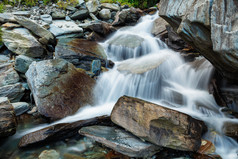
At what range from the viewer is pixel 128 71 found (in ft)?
21.4

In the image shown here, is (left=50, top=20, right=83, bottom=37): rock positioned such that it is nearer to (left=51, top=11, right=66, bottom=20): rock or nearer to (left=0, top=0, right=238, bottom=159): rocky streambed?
(left=0, top=0, right=238, bottom=159): rocky streambed

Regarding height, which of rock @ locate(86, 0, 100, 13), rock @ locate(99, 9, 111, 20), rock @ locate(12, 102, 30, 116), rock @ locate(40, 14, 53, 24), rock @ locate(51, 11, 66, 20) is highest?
rock @ locate(86, 0, 100, 13)

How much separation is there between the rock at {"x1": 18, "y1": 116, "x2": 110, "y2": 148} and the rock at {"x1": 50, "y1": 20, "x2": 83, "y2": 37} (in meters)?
5.54

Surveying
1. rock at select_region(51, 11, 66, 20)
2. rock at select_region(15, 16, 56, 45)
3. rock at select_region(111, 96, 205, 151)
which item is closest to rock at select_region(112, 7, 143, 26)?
rock at select_region(51, 11, 66, 20)

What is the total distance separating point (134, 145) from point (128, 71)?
3.52m

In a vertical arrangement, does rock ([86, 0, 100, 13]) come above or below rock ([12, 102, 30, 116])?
above

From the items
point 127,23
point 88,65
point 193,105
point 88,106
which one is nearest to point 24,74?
point 88,65

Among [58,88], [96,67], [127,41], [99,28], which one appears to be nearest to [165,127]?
[58,88]

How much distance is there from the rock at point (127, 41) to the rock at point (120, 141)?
5404 mm

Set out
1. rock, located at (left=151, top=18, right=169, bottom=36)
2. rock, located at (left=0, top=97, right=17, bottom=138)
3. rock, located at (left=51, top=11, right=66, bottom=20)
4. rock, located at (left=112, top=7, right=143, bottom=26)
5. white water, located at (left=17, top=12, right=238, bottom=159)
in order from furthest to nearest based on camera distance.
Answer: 1. rock, located at (left=112, top=7, right=143, bottom=26)
2. rock, located at (left=51, top=11, right=66, bottom=20)
3. rock, located at (left=151, top=18, right=169, bottom=36)
4. white water, located at (left=17, top=12, right=238, bottom=159)
5. rock, located at (left=0, top=97, right=17, bottom=138)

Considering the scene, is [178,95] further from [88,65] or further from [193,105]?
[88,65]

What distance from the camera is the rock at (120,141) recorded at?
10.9 feet

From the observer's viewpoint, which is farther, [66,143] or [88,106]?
[88,106]

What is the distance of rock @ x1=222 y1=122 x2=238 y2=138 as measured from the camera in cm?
382
